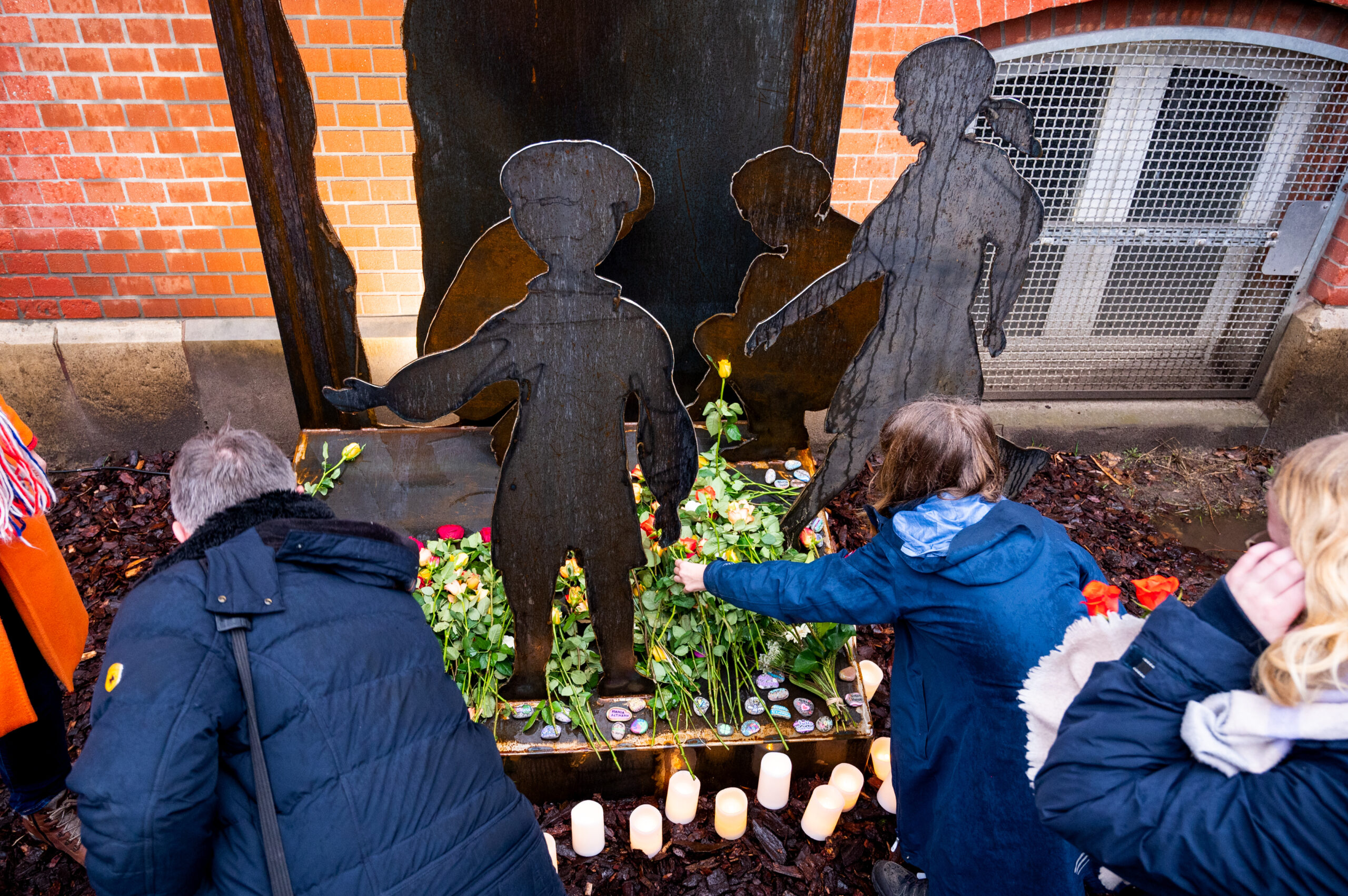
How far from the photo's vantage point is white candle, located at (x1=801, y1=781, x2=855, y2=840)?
225cm

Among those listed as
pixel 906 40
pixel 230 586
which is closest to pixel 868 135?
pixel 906 40

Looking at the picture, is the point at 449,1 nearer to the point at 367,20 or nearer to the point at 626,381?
the point at 367,20

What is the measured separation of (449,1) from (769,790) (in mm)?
2917

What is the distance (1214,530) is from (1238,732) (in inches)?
136

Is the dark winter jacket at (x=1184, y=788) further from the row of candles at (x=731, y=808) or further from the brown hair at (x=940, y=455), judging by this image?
the row of candles at (x=731, y=808)

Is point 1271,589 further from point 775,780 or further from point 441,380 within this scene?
point 441,380

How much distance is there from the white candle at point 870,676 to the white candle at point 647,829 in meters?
0.81

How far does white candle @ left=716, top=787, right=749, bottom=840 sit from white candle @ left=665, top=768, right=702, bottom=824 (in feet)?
0.24

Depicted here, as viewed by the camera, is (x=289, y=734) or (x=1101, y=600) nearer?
(x=289, y=734)

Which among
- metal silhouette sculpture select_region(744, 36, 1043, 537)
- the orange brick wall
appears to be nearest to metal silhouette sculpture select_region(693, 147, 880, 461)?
metal silhouette sculpture select_region(744, 36, 1043, 537)

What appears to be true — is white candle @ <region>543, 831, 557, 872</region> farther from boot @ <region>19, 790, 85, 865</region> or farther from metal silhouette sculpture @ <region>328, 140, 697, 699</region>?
boot @ <region>19, 790, 85, 865</region>

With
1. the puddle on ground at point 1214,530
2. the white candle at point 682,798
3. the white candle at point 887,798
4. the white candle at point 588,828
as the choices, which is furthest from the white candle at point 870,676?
the puddle on ground at point 1214,530

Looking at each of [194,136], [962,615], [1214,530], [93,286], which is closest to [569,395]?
[962,615]

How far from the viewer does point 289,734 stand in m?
1.30
